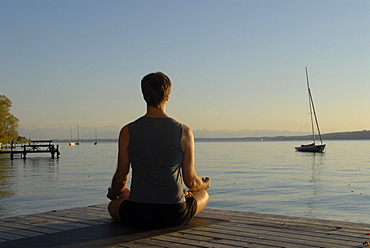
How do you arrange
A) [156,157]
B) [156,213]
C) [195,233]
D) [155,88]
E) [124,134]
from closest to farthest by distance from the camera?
[155,88] → [156,157] → [124,134] → [156,213] → [195,233]

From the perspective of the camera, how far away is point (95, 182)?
33.9 meters

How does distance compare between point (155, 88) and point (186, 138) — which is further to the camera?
point (186, 138)

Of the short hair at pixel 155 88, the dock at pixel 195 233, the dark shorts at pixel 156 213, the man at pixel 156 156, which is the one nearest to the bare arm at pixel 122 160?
the man at pixel 156 156

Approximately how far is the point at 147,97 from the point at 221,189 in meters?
23.5

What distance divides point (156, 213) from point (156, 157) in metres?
0.72

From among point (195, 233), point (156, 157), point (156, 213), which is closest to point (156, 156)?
point (156, 157)

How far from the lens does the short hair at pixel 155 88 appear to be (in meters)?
5.39

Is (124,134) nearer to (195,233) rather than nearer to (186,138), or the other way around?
(186,138)

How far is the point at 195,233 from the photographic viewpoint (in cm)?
589

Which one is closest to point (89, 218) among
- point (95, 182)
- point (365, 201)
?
point (365, 201)

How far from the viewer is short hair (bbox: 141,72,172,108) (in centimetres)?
539

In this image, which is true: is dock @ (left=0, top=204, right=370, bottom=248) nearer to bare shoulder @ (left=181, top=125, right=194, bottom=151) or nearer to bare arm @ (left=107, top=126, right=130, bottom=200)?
bare arm @ (left=107, top=126, right=130, bottom=200)

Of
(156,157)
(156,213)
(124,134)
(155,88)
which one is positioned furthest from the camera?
(156,213)

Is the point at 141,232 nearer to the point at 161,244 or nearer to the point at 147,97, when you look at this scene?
the point at 161,244
